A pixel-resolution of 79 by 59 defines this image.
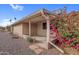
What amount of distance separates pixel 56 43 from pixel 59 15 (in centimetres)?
58

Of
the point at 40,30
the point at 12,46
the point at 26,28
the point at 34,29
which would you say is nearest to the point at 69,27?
the point at 40,30

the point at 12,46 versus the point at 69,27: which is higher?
the point at 69,27

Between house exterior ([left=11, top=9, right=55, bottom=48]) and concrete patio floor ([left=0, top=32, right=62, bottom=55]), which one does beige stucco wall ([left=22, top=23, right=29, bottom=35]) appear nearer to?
house exterior ([left=11, top=9, right=55, bottom=48])

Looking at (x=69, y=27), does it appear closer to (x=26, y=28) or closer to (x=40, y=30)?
(x=40, y=30)

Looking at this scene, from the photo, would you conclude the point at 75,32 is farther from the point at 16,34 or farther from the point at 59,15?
the point at 16,34

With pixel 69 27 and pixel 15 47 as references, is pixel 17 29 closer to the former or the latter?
pixel 15 47

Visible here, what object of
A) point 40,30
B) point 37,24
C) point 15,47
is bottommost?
point 15,47

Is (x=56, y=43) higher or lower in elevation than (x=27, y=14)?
lower

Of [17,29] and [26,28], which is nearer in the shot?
[26,28]

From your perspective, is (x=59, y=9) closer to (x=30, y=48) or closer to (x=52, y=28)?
(x=52, y=28)

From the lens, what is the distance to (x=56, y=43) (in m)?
6.91

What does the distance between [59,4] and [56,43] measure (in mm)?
810
